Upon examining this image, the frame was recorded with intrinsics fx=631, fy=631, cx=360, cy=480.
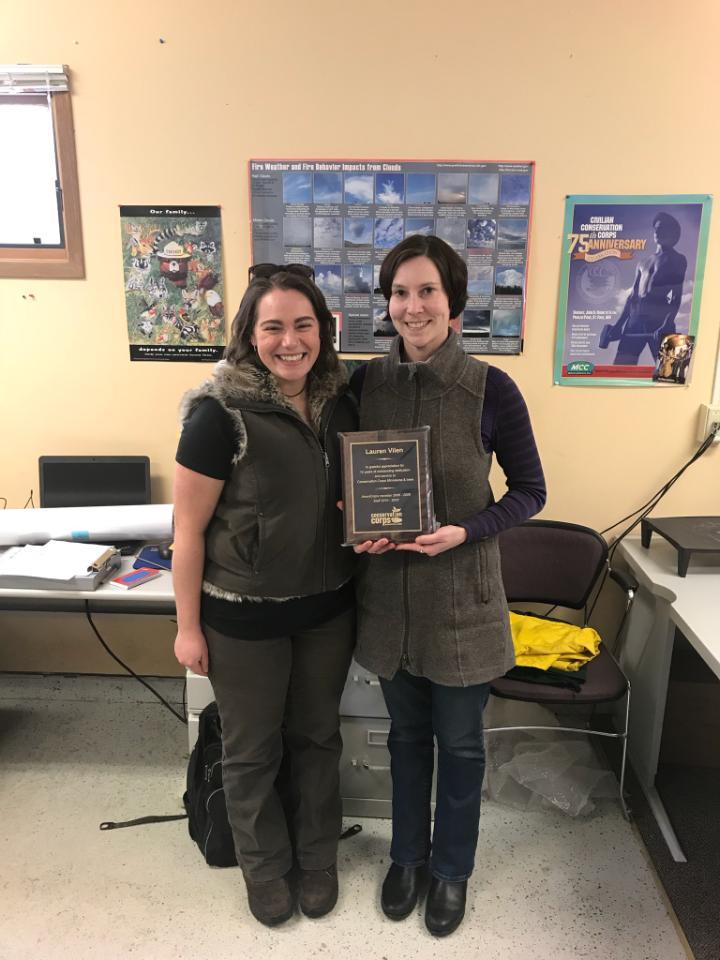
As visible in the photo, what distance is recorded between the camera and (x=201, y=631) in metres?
1.39

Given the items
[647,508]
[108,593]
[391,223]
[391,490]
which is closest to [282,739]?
[108,593]

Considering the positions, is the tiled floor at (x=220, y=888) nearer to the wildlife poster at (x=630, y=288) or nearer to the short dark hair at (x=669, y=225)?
the wildlife poster at (x=630, y=288)

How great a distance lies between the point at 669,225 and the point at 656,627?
4.13 feet

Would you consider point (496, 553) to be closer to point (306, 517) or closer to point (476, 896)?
point (306, 517)

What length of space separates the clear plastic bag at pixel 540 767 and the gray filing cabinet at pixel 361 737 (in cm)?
39

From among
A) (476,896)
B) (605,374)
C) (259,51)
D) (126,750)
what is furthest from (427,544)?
(259,51)

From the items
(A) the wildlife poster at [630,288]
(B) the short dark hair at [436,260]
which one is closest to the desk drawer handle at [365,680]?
(B) the short dark hair at [436,260]

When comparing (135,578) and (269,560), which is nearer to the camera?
(269,560)

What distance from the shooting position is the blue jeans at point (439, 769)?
142 centimetres

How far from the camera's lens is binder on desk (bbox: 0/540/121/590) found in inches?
68.4

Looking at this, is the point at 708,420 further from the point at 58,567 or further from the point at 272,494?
the point at 58,567

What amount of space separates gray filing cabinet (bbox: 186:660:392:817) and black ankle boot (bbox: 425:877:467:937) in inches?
13.4

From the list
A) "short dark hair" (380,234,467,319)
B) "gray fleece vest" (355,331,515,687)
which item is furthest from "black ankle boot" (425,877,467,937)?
"short dark hair" (380,234,467,319)

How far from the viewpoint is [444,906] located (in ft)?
4.99
